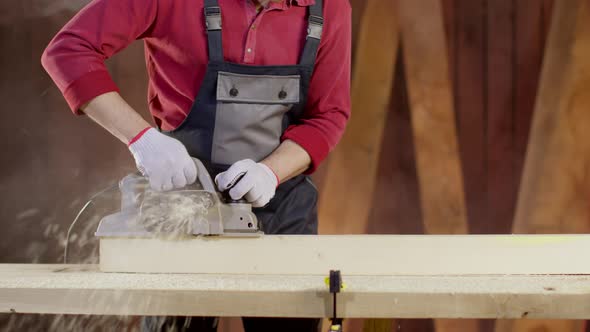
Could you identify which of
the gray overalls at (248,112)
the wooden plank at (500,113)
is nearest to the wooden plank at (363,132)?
the wooden plank at (500,113)

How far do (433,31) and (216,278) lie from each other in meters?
1.72

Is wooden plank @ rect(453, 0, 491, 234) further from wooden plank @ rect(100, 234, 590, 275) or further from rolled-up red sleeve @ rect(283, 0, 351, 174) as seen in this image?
wooden plank @ rect(100, 234, 590, 275)

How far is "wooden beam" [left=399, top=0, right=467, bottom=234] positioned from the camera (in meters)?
2.86

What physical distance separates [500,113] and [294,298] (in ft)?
5.83

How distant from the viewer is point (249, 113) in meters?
2.00

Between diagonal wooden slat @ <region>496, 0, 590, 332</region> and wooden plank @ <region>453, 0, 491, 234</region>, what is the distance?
0.66 feet

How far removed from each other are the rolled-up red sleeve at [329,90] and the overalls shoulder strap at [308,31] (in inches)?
2.1

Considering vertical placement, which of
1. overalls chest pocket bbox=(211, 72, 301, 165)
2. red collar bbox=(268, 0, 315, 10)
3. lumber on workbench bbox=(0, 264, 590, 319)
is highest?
red collar bbox=(268, 0, 315, 10)

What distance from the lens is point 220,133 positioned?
1987 mm

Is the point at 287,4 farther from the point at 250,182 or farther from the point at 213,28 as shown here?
the point at 250,182

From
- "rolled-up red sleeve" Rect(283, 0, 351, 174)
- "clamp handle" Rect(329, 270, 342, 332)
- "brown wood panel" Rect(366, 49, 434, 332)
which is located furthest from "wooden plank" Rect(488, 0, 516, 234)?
Answer: "clamp handle" Rect(329, 270, 342, 332)

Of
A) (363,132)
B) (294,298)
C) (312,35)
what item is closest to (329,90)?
(312,35)

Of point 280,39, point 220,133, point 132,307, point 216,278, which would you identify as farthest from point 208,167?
point 132,307

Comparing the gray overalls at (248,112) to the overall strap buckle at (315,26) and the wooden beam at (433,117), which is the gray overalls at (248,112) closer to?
the overall strap buckle at (315,26)
